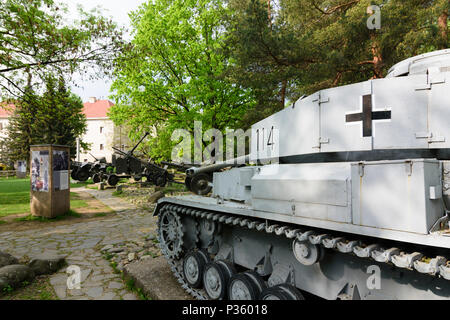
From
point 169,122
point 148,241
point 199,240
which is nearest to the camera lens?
point 199,240

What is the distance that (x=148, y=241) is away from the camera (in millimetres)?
6973

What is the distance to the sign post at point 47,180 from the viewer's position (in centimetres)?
939

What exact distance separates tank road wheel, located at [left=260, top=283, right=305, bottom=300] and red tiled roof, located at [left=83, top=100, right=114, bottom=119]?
52889mm

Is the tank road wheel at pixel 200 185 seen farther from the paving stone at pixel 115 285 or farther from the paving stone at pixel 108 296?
the paving stone at pixel 108 296

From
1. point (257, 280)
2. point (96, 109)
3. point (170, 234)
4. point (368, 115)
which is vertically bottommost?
point (257, 280)

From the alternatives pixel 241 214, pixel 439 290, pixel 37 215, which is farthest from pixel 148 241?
pixel 439 290

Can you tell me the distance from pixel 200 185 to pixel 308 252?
5428mm

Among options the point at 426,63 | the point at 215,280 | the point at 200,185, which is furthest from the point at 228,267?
the point at 200,185

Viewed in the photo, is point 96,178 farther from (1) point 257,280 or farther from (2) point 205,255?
(1) point 257,280

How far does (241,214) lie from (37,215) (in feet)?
30.2

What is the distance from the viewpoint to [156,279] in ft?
14.7

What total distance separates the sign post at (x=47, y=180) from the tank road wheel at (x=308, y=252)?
30.3 feet

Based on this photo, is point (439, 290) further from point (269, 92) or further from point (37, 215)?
point (269, 92)

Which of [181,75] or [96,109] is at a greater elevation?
[96,109]
